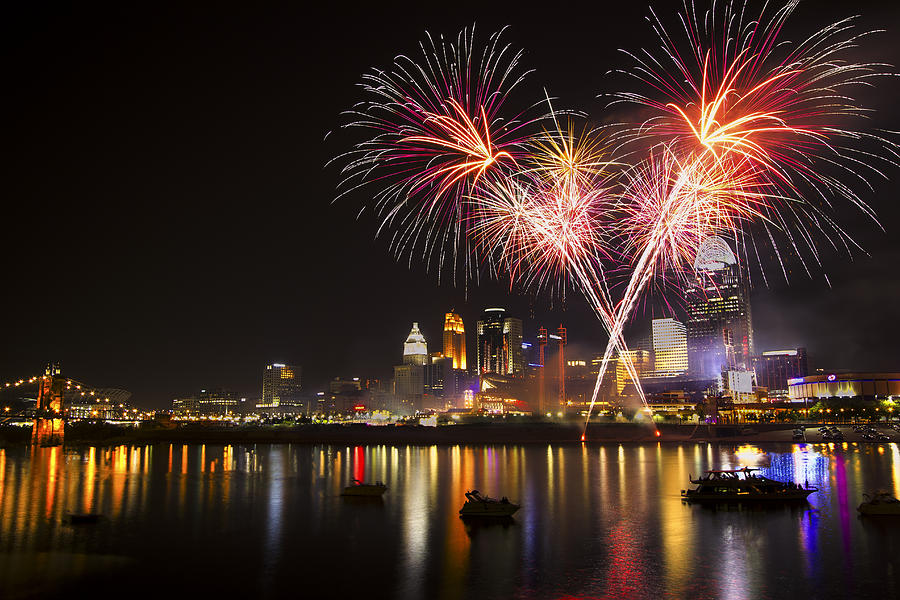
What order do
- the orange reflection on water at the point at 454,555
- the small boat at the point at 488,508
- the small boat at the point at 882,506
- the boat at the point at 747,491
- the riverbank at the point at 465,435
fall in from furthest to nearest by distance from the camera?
the riverbank at the point at 465,435 < the boat at the point at 747,491 < the small boat at the point at 488,508 < the small boat at the point at 882,506 < the orange reflection on water at the point at 454,555

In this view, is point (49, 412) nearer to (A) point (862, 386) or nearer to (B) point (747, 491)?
(B) point (747, 491)

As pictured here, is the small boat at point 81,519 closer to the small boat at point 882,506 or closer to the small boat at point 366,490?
the small boat at point 366,490

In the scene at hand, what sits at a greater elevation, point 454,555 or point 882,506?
point 882,506

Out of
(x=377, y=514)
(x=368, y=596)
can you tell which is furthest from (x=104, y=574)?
(x=377, y=514)

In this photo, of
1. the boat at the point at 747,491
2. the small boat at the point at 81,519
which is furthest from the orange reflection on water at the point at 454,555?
the small boat at the point at 81,519

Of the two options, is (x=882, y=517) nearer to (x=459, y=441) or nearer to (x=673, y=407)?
(x=459, y=441)

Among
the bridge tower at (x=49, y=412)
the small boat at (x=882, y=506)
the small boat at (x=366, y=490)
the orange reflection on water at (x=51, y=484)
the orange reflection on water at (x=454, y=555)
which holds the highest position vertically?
the bridge tower at (x=49, y=412)

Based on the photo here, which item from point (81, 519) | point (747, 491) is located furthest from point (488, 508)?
point (81, 519)
